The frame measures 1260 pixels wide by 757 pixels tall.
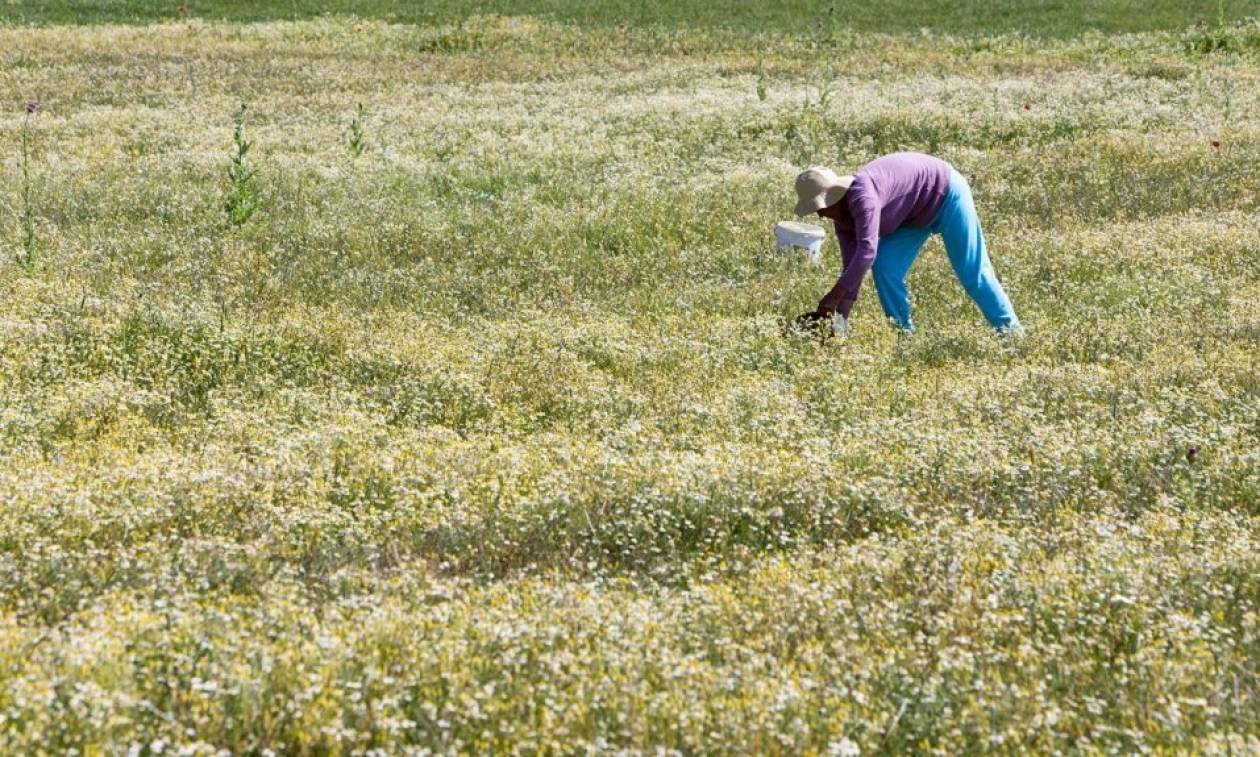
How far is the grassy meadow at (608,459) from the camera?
3.99 meters

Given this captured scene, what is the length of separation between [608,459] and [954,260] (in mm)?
4379

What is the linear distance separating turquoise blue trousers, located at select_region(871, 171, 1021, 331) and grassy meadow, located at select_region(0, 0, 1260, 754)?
377 millimetres

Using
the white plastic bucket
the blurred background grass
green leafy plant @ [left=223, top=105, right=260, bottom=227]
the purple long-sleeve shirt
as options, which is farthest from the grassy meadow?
the blurred background grass

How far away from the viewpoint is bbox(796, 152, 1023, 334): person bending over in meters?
8.84

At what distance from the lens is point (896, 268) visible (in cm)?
995

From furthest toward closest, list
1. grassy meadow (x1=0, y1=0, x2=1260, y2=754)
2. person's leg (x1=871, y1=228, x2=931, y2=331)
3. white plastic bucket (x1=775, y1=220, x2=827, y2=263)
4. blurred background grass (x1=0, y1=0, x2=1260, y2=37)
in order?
blurred background grass (x1=0, y1=0, x2=1260, y2=37) → white plastic bucket (x1=775, y1=220, x2=827, y2=263) → person's leg (x1=871, y1=228, x2=931, y2=331) → grassy meadow (x1=0, y1=0, x2=1260, y2=754)

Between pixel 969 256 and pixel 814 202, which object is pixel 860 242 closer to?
pixel 814 202

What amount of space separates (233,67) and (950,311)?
22.6 meters

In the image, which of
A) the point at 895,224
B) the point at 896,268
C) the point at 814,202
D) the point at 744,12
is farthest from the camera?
the point at 744,12

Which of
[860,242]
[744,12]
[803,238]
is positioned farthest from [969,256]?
[744,12]

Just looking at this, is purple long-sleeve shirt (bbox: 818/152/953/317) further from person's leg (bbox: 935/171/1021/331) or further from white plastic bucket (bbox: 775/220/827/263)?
white plastic bucket (bbox: 775/220/827/263)

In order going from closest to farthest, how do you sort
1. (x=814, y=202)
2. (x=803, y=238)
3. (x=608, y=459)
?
(x=608, y=459)
(x=814, y=202)
(x=803, y=238)

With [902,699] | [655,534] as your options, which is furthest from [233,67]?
[902,699]

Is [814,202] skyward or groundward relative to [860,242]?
skyward
